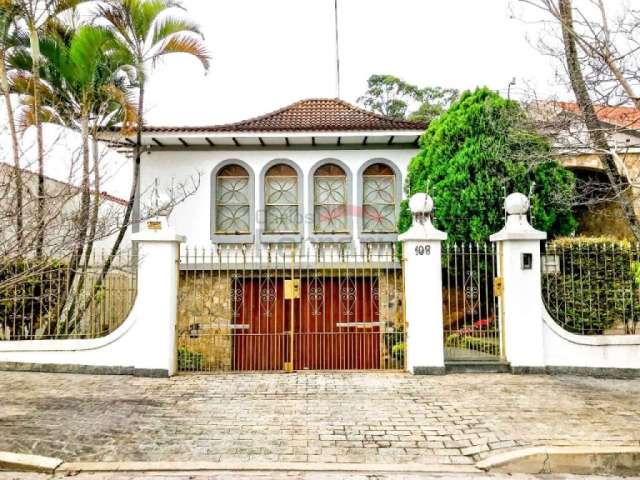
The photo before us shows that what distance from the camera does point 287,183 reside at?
42.2 feet

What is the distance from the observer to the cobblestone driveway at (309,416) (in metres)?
5.12

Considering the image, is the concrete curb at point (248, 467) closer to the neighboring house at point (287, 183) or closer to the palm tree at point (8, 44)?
the palm tree at point (8, 44)

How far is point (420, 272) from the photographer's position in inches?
324

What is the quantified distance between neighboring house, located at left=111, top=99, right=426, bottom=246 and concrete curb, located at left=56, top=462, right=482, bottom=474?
7.90m

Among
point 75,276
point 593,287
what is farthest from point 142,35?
point 593,287

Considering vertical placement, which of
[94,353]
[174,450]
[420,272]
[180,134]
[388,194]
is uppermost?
[180,134]

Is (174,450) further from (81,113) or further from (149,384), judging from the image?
(81,113)

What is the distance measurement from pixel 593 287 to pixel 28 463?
840cm

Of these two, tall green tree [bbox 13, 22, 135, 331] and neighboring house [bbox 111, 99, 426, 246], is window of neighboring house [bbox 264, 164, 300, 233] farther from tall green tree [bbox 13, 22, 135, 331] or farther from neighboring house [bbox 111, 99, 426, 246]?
tall green tree [bbox 13, 22, 135, 331]

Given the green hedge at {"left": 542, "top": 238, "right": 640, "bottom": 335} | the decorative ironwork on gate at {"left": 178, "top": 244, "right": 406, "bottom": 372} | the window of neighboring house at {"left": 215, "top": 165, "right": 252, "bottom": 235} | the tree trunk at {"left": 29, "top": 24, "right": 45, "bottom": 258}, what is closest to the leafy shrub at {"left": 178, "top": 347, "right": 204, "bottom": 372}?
the decorative ironwork on gate at {"left": 178, "top": 244, "right": 406, "bottom": 372}

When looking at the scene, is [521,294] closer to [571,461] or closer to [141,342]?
[571,461]

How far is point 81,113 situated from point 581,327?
33.8 feet

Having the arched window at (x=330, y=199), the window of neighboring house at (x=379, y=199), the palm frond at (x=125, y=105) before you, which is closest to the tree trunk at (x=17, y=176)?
the palm frond at (x=125, y=105)

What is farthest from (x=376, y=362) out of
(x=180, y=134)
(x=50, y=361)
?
(x=180, y=134)
